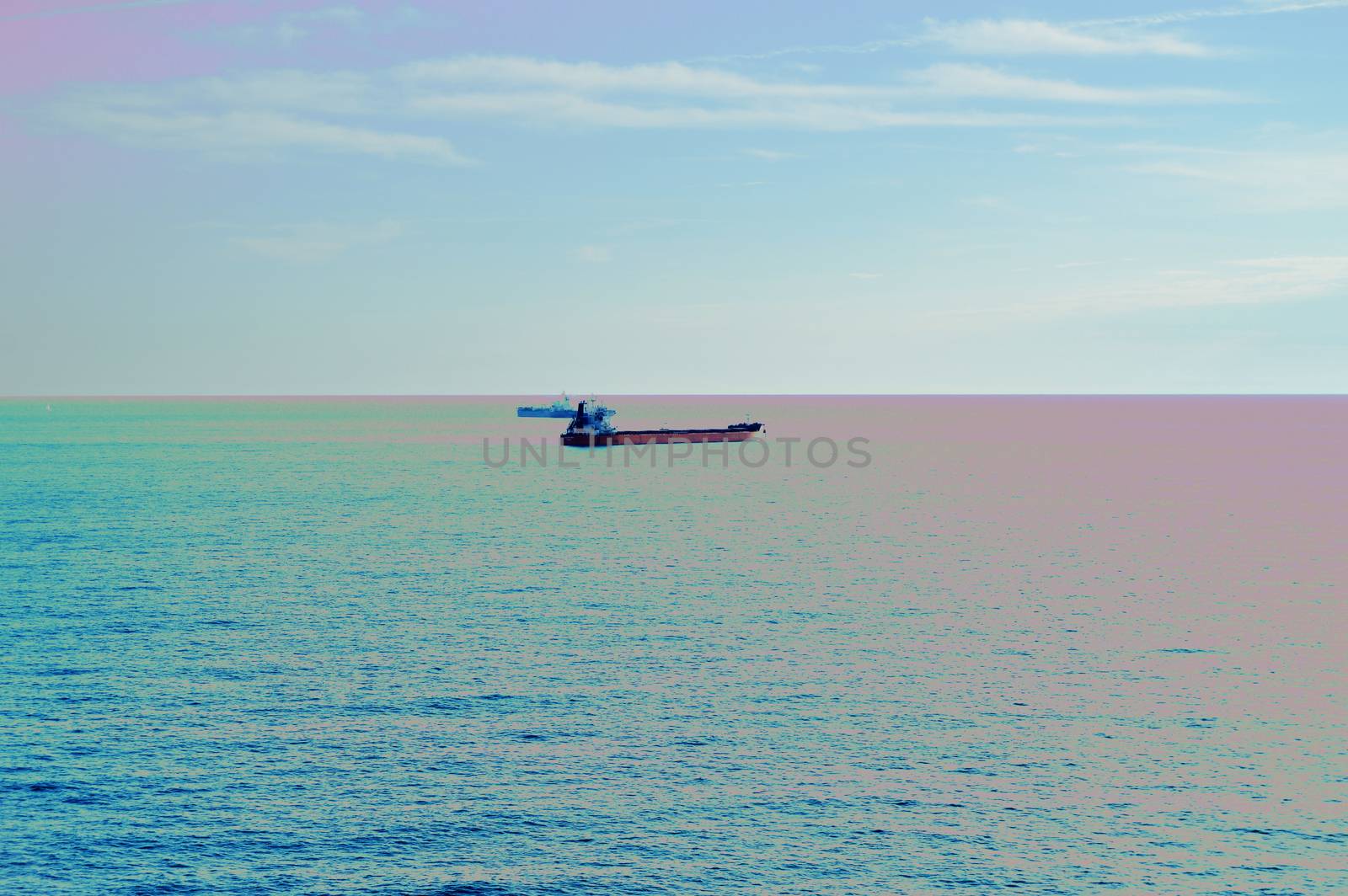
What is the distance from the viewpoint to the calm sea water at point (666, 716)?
1212 inches

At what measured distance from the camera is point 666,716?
4178 cm

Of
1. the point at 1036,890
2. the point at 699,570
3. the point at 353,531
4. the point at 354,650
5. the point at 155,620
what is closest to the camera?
the point at 1036,890

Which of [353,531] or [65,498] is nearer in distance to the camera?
[353,531]

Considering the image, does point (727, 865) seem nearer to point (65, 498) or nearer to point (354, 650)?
point (354, 650)

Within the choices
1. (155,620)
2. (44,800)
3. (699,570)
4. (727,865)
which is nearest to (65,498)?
(155,620)

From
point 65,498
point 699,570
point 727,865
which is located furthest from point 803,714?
point 65,498

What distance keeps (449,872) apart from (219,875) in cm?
639

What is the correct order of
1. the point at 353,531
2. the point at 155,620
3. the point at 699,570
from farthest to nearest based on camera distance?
the point at 353,531
the point at 699,570
the point at 155,620

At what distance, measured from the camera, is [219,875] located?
29391mm

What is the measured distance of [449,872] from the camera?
1168 inches

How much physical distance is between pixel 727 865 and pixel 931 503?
9938 cm

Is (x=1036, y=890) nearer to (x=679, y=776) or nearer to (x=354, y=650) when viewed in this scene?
(x=679, y=776)

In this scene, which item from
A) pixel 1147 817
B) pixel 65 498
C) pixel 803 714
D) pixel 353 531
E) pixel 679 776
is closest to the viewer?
pixel 1147 817

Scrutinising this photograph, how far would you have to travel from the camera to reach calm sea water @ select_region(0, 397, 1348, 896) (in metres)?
30.8
